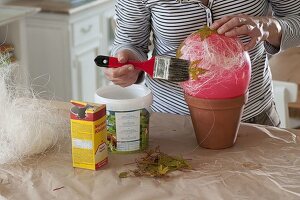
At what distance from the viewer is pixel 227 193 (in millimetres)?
1081

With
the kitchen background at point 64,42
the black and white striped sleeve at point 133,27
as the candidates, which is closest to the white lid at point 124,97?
the black and white striped sleeve at point 133,27

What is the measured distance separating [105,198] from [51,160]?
8.5 inches

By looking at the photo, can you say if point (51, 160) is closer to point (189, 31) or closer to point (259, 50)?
point (189, 31)

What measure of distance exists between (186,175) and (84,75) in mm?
1986

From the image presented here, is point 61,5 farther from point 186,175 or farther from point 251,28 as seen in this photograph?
point 186,175

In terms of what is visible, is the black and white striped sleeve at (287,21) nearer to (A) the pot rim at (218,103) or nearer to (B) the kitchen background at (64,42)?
(A) the pot rim at (218,103)

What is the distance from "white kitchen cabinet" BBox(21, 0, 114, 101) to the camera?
112 inches

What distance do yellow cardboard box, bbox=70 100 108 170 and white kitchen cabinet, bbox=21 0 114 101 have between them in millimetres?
1615

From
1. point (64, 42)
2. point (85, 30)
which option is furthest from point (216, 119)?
point (85, 30)

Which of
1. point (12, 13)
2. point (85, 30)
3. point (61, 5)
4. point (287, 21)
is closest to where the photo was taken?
point (287, 21)

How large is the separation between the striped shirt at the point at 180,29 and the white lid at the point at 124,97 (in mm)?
148

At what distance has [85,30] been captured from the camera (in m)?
2.98

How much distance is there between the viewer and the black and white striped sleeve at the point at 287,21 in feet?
4.59

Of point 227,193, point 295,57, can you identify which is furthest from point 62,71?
point 227,193
